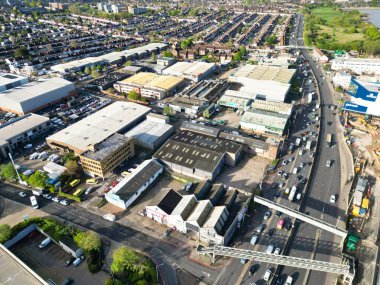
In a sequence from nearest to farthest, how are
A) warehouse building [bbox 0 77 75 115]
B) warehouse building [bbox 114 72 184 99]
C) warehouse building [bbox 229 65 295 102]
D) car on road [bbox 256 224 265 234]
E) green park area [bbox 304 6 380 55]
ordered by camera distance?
car on road [bbox 256 224 265 234] < warehouse building [bbox 0 77 75 115] < warehouse building [bbox 229 65 295 102] < warehouse building [bbox 114 72 184 99] < green park area [bbox 304 6 380 55]

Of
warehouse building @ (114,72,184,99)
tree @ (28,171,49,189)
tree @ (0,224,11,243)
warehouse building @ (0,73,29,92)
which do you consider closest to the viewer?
tree @ (0,224,11,243)

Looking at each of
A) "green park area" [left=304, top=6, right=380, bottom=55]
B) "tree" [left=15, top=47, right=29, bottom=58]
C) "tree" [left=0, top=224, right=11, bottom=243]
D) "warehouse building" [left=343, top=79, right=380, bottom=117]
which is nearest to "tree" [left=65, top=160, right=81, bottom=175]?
"tree" [left=0, top=224, right=11, bottom=243]

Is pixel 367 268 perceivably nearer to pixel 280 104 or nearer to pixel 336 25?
pixel 280 104

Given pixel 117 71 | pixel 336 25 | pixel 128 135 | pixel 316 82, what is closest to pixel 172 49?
pixel 117 71

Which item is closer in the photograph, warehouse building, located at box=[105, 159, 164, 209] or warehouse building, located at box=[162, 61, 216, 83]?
warehouse building, located at box=[105, 159, 164, 209]

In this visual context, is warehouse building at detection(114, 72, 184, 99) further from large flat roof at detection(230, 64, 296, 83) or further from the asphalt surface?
the asphalt surface

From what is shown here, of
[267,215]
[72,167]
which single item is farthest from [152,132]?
[267,215]
